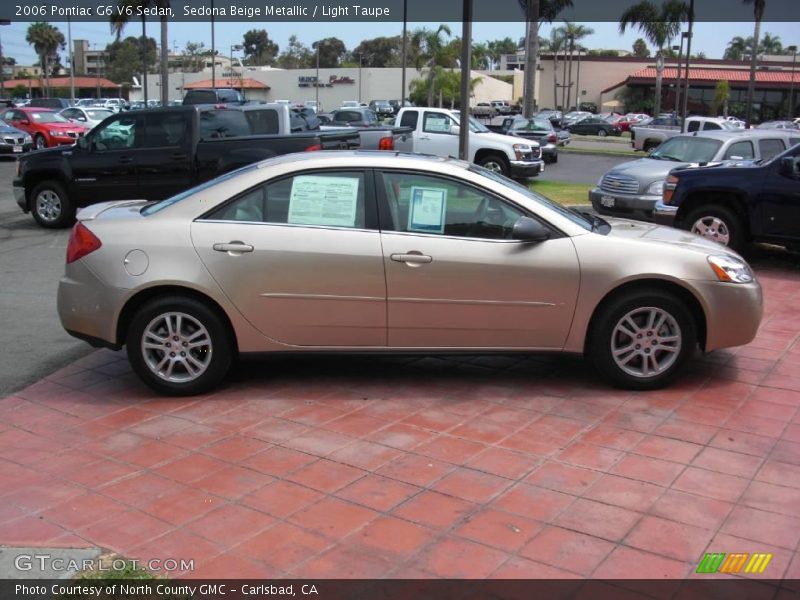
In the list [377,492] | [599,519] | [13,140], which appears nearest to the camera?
[599,519]

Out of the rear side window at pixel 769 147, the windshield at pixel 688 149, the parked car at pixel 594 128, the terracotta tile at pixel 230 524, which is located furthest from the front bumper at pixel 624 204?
the parked car at pixel 594 128

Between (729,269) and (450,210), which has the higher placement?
(450,210)

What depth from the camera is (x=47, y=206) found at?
13.8m

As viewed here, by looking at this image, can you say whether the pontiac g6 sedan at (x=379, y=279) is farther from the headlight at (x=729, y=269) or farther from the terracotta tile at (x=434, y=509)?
the terracotta tile at (x=434, y=509)

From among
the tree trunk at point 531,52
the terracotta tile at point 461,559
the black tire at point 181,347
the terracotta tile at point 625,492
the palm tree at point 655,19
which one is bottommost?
the terracotta tile at point 461,559

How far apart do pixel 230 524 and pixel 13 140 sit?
28.7 meters

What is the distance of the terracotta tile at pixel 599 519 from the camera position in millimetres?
3945

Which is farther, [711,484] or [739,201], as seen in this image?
[739,201]

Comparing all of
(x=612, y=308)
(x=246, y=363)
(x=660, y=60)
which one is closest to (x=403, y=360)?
(x=246, y=363)

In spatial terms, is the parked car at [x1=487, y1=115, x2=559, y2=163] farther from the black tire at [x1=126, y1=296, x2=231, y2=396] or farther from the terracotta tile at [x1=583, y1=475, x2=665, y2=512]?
the terracotta tile at [x1=583, y1=475, x2=665, y2=512]

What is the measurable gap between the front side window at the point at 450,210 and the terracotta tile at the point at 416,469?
5.57ft

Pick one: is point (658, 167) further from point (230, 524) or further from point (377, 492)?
point (230, 524)

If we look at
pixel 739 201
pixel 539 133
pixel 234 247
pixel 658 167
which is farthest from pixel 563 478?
pixel 539 133
